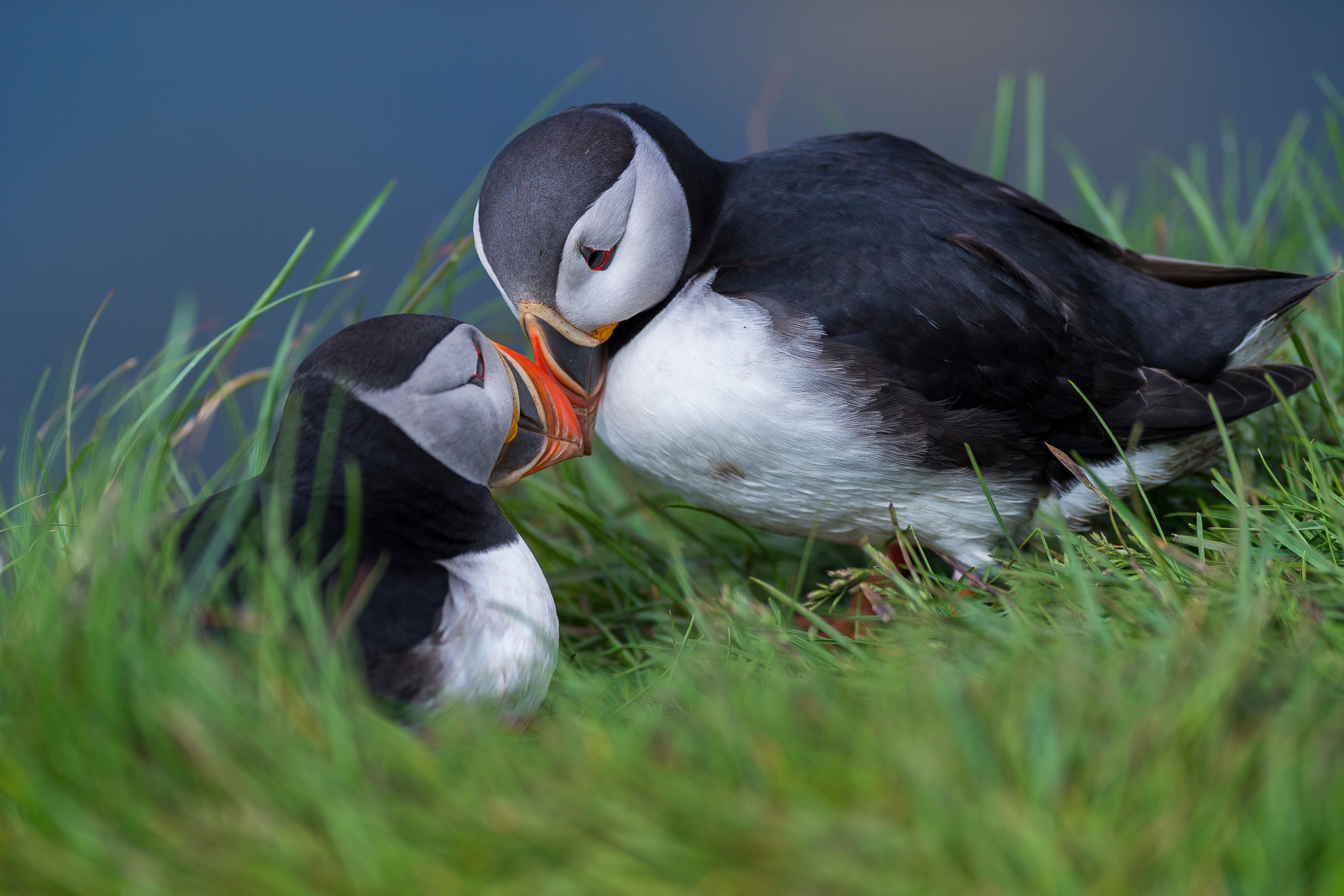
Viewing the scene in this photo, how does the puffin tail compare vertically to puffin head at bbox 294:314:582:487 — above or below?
below

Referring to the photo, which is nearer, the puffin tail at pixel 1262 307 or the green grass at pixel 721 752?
the green grass at pixel 721 752

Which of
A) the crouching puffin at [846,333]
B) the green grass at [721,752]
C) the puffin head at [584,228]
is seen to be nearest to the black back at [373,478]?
the green grass at [721,752]

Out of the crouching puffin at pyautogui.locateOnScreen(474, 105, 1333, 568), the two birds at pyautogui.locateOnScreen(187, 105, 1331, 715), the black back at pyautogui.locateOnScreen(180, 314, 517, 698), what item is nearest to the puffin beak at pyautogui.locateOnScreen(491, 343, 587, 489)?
the two birds at pyautogui.locateOnScreen(187, 105, 1331, 715)

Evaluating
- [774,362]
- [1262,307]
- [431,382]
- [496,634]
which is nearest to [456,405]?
[431,382]

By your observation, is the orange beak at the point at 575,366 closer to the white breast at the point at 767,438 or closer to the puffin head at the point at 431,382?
the white breast at the point at 767,438

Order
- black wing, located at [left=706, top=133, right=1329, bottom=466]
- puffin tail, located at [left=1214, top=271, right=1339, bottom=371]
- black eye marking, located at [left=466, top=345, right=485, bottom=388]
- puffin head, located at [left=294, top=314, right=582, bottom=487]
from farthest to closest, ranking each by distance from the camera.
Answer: puffin tail, located at [left=1214, top=271, right=1339, bottom=371] → black wing, located at [left=706, top=133, right=1329, bottom=466] → black eye marking, located at [left=466, top=345, right=485, bottom=388] → puffin head, located at [left=294, top=314, right=582, bottom=487]

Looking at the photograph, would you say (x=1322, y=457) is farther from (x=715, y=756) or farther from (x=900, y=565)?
(x=715, y=756)

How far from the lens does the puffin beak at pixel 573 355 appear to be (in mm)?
2342

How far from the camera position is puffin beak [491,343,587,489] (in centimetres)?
225

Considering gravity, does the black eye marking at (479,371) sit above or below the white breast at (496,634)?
above

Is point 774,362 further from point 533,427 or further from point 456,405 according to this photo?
point 456,405

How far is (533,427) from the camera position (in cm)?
229

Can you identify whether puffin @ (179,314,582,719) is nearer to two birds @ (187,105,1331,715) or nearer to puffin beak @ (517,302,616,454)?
two birds @ (187,105,1331,715)

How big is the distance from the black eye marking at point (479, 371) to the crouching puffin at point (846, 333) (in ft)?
0.80
